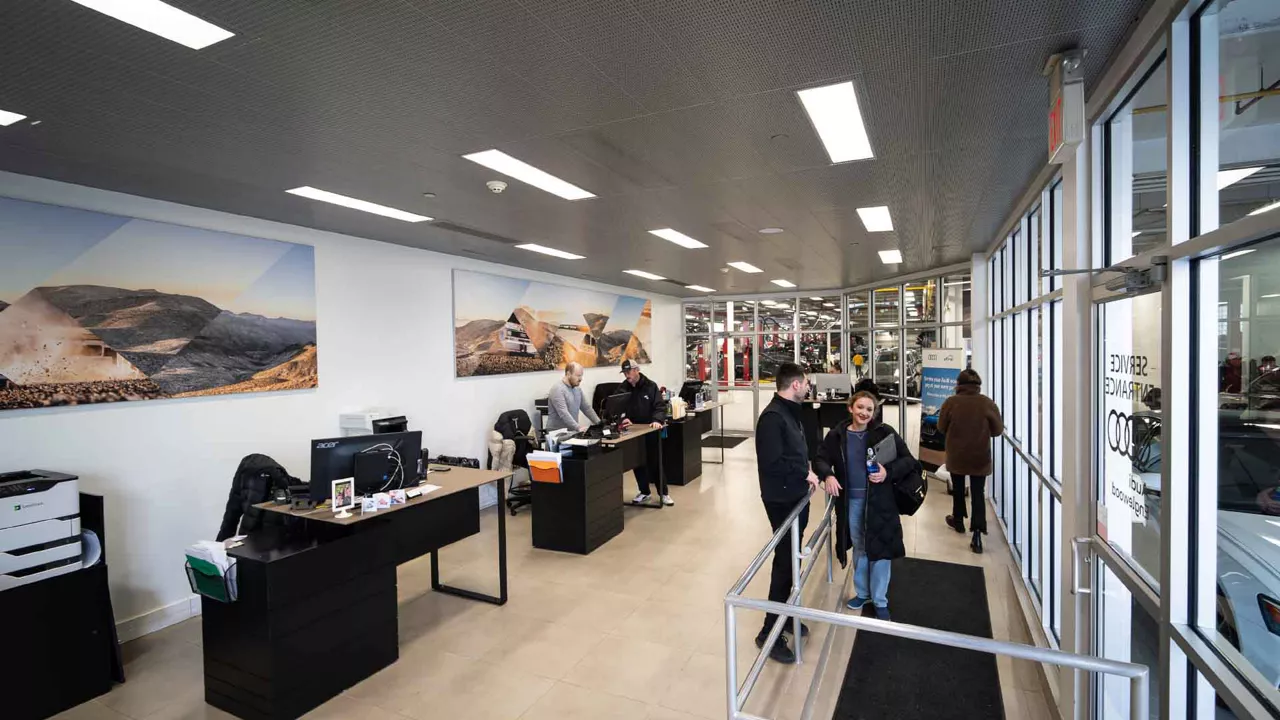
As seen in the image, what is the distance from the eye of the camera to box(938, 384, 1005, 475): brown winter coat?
5164mm

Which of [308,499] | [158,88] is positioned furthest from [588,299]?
[158,88]

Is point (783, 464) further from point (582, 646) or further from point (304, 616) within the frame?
point (304, 616)

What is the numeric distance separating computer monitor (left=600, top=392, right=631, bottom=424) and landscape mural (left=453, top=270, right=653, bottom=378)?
6.13 feet

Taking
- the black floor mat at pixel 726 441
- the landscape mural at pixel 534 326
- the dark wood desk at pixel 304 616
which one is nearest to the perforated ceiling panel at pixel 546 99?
the dark wood desk at pixel 304 616

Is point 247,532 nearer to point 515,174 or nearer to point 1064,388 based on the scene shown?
point 515,174

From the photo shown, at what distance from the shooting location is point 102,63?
2236mm

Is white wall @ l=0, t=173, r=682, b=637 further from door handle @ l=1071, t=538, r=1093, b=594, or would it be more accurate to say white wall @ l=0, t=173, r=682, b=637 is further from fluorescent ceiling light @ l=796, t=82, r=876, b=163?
door handle @ l=1071, t=538, r=1093, b=594

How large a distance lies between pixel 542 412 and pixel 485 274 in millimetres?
2133

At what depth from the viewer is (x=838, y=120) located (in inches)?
116

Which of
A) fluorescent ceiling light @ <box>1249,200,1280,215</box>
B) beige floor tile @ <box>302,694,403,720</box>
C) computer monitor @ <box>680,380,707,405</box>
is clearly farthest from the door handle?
computer monitor @ <box>680,380,707,405</box>

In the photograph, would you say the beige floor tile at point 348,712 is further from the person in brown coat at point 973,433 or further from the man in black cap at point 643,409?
the person in brown coat at point 973,433

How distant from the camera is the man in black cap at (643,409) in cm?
696

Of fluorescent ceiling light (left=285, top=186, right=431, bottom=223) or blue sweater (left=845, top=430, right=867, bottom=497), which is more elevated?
fluorescent ceiling light (left=285, top=186, right=431, bottom=223)

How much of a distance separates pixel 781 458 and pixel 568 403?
3.50 m
